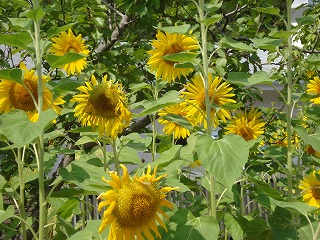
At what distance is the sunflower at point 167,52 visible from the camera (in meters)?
2.28

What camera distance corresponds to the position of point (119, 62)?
3.37 metres

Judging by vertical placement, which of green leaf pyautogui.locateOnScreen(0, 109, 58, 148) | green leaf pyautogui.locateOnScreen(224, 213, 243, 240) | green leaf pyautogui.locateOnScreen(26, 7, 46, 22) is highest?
green leaf pyautogui.locateOnScreen(26, 7, 46, 22)

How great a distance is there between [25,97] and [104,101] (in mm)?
351

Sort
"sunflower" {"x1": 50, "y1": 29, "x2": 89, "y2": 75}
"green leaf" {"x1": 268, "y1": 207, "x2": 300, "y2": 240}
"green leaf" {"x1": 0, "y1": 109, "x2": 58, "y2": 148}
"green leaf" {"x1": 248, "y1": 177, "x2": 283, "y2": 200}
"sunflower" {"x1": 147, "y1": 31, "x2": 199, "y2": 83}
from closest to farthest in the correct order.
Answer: "green leaf" {"x1": 0, "y1": 109, "x2": 58, "y2": 148} → "green leaf" {"x1": 248, "y1": 177, "x2": 283, "y2": 200} → "green leaf" {"x1": 268, "y1": 207, "x2": 300, "y2": 240} → "sunflower" {"x1": 147, "y1": 31, "x2": 199, "y2": 83} → "sunflower" {"x1": 50, "y1": 29, "x2": 89, "y2": 75}

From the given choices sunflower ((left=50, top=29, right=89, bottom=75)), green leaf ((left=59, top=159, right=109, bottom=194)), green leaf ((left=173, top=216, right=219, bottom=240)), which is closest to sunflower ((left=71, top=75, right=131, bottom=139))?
green leaf ((left=59, top=159, right=109, bottom=194))

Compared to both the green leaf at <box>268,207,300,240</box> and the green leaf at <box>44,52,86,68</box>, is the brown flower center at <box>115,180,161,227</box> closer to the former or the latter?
the green leaf at <box>44,52,86,68</box>

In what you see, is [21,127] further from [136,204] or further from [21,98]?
[21,98]

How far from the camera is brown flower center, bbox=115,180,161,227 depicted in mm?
1357

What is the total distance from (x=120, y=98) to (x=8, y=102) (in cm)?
49

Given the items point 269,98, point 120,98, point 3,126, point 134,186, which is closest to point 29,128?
point 3,126

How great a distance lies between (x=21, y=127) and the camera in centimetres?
138

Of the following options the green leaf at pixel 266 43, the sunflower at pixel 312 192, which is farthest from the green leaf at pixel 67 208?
the sunflower at pixel 312 192

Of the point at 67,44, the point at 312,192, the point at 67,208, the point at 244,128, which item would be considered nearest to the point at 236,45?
the point at 67,208

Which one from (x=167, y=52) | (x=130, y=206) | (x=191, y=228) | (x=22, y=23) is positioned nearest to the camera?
(x=130, y=206)
